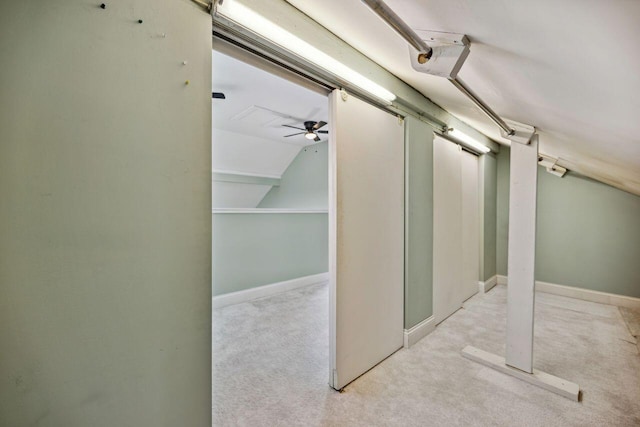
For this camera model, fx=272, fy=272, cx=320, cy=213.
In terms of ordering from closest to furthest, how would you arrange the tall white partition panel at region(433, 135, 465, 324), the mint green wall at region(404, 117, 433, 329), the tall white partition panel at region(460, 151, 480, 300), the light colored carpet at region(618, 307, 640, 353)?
the mint green wall at region(404, 117, 433, 329)
the light colored carpet at region(618, 307, 640, 353)
the tall white partition panel at region(433, 135, 465, 324)
the tall white partition panel at region(460, 151, 480, 300)

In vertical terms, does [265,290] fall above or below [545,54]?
below

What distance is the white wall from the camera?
0.79 meters

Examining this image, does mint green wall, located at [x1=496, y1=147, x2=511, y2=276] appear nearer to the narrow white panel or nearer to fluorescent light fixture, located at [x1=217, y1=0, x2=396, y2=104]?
the narrow white panel

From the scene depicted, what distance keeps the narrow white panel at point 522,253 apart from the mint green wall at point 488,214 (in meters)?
2.11

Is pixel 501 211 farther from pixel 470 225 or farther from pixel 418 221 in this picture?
pixel 418 221

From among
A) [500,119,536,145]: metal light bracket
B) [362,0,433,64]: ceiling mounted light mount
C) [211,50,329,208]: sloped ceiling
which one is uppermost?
[211,50,329,208]: sloped ceiling

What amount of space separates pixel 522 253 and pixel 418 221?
77 centimetres

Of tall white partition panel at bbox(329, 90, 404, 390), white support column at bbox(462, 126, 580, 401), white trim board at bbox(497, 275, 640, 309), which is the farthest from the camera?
white trim board at bbox(497, 275, 640, 309)

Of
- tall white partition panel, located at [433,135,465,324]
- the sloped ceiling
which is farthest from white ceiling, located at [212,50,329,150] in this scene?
tall white partition panel, located at [433,135,465,324]

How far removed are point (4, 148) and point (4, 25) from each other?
34cm

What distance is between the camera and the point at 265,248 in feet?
→ 12.6

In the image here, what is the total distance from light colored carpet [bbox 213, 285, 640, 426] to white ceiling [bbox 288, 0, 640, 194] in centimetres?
151

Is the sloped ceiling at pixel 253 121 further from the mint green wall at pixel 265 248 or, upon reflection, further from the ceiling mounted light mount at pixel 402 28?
the ceiling mounted light mount at pixel 402 28

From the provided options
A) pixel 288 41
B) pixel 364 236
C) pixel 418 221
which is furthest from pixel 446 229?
pixel 288 41
